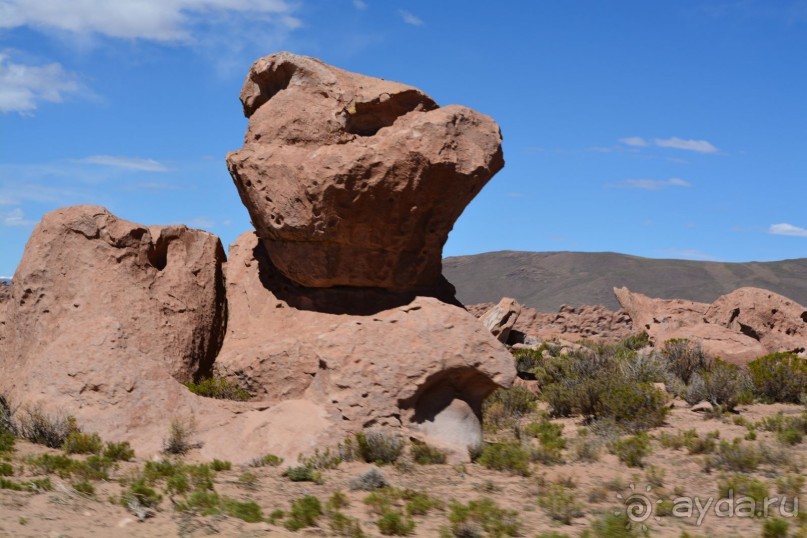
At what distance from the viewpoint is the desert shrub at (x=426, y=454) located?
28.6 ft

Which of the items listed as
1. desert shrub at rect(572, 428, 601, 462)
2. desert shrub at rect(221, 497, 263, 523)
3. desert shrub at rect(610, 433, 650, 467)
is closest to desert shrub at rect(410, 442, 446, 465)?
desert shrub at rect(572, 428, 601, 462)

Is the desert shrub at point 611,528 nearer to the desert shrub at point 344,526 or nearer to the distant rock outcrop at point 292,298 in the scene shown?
the desert shrub at point 344,526

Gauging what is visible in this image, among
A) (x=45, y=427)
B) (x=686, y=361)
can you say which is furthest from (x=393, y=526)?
(x=686, y=361)

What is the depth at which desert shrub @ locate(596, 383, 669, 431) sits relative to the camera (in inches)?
429

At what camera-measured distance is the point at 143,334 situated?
10.4m

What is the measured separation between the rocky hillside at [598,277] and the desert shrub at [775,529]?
236 ft

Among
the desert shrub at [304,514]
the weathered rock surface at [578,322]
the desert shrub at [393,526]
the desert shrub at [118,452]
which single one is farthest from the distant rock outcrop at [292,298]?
the weathered rock surface at [578,322]

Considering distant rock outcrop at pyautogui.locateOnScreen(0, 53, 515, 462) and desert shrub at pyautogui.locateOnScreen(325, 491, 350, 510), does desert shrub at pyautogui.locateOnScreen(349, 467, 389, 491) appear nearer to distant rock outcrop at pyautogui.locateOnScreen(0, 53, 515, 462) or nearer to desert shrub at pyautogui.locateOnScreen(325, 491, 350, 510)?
desert shrub at pyautogui.locateOnScreen(325, 491, 350, 510)

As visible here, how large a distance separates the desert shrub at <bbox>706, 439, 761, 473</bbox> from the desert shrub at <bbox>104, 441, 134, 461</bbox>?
18.9ft

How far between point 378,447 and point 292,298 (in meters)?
3.77

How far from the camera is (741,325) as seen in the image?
65.9ft

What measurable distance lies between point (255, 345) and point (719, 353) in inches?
363

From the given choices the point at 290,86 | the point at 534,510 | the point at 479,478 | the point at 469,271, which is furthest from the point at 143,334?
the point at 469,271

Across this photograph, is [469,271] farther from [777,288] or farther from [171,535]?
[171,535]
